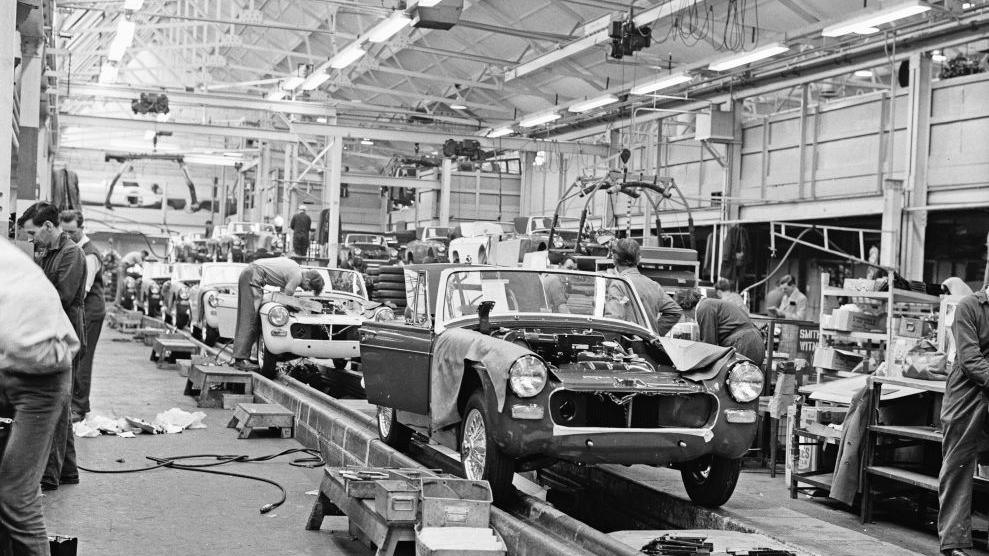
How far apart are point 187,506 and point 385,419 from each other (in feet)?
6.28

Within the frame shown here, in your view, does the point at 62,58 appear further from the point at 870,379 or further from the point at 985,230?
the point at 870,379

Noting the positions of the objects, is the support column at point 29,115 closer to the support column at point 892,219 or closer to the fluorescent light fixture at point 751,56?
the fluorescent light fixture at point 751,56

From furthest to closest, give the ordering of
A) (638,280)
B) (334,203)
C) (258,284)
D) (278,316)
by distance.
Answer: (334,203)
(258,284)
(278,316)
(638,280)

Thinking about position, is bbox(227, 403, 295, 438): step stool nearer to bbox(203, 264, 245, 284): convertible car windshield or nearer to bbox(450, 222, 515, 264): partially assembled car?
bbox(203, 264, 245, 284): convertible car windshield

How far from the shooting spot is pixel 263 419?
384 inches

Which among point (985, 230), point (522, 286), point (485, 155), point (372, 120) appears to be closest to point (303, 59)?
point (372, 120)

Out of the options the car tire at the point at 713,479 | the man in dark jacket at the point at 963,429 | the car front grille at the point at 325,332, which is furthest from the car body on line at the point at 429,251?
the man in dark jacket at the point at 963,429

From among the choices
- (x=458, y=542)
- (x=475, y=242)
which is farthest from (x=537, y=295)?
(x=475, y=242)

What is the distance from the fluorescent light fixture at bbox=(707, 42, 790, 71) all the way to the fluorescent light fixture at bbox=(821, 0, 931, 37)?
60.0 inches

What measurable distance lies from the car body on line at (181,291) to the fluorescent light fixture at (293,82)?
5616 millimetres

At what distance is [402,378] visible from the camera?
7520 millimetres

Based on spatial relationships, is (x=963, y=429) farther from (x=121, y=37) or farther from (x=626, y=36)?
(x=121, y=37)

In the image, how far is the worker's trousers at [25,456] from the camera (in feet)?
13.4

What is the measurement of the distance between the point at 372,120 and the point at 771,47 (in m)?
20.7
